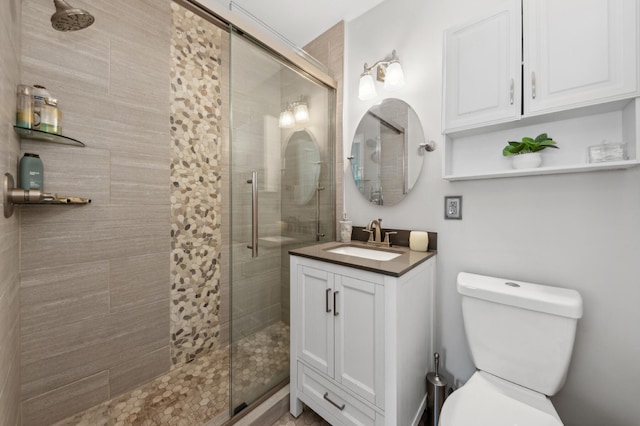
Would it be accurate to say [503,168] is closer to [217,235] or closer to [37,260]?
[217,235]

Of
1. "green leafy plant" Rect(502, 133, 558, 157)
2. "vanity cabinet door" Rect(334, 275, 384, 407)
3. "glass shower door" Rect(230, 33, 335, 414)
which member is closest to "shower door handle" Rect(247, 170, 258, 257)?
"glass shower door" Rect(230, 33, 335, 414)

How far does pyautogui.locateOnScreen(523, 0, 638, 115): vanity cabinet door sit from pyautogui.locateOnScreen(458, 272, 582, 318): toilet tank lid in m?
0.78

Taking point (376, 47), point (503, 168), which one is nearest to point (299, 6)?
point (376, 47)

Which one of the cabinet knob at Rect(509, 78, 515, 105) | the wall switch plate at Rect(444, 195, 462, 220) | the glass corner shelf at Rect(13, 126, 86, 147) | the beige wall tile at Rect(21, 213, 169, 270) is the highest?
the cabinet knob at Rect(509, 78, 515, 105)

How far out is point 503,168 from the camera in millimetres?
1279

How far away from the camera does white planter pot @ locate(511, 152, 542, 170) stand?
44.2 inches

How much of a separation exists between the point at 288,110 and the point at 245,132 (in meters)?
0.41

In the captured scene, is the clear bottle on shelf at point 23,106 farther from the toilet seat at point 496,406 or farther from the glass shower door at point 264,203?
the toilet seat at point 496,406

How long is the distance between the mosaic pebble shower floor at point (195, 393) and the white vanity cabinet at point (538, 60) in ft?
5.34

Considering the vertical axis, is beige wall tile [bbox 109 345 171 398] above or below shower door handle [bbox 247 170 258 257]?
below

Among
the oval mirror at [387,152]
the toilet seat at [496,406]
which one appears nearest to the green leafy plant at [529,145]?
the oval mirror at [387,152]

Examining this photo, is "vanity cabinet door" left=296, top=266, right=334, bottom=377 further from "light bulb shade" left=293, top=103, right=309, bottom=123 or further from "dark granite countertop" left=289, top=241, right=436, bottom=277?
"light bulb shade" left=293, top=103, right=309, bottom=123

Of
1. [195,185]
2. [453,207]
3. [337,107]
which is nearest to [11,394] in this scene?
[195,185]

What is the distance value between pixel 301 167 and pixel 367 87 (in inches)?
28.8
